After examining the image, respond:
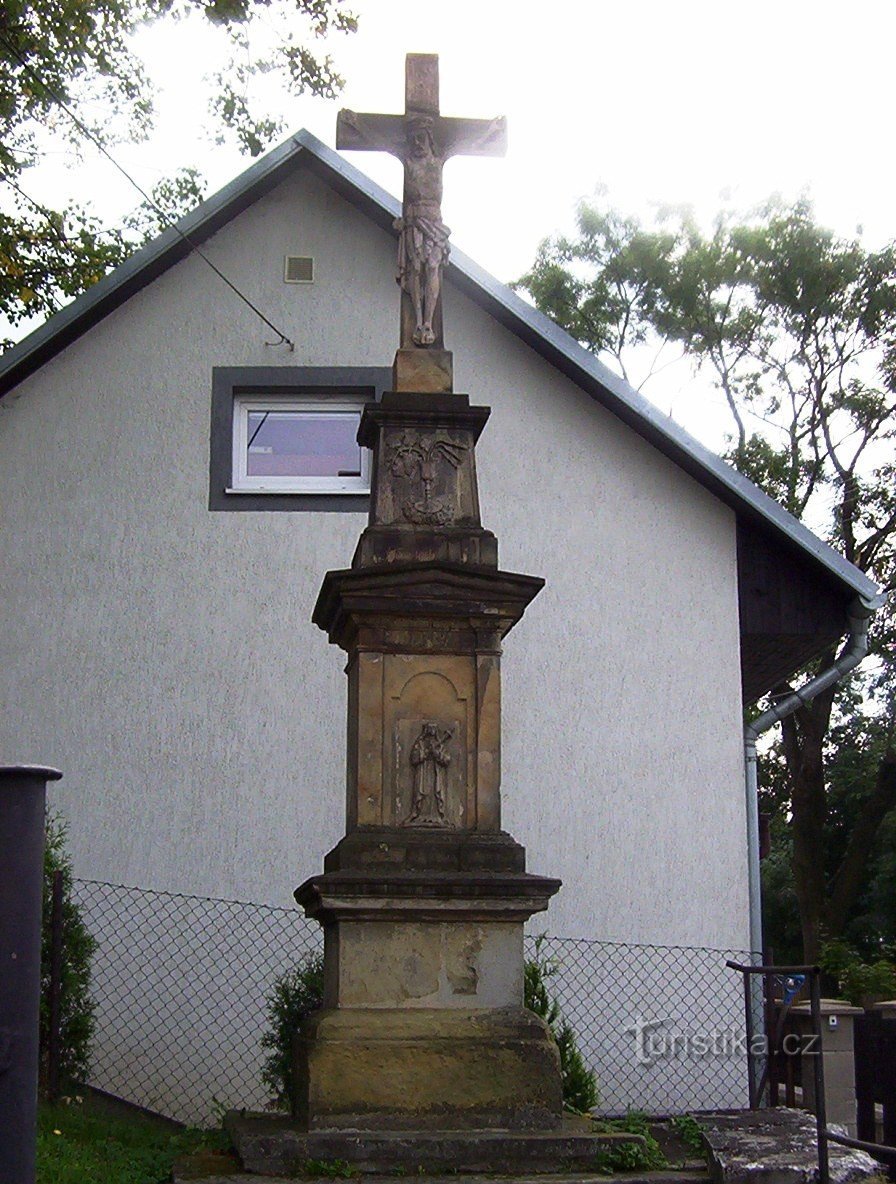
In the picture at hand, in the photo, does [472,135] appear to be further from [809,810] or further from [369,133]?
[809,810]

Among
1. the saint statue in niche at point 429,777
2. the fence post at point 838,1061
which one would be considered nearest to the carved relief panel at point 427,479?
the saint statue in niche at point 429,777

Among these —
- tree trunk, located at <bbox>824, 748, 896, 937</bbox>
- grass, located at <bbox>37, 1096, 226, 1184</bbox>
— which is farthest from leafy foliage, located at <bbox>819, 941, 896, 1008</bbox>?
grass, located at <bbox>37, 1096, 226, 1184</bbox>

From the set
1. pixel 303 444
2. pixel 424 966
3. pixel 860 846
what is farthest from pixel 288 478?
pixel 860 846

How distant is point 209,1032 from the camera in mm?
10203

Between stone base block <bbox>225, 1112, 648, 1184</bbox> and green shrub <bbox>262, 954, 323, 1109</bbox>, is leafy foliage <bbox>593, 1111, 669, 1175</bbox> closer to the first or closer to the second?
stone base block <bbox>225, 1112, 648, 1184</bbox>

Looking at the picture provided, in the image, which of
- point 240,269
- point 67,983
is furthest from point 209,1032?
point 240,269

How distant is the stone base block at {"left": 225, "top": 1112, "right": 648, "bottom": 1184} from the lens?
6.31 meters

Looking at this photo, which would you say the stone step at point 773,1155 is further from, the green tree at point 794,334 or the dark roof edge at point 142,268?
the green tree at point 794,334

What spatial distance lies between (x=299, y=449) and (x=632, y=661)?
2.93 metres

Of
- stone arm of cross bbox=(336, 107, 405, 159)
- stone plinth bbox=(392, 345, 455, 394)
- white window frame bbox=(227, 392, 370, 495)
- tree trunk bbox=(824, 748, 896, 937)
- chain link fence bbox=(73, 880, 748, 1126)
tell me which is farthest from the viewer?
tree trunk bbox=(824, 748, 896, 937)

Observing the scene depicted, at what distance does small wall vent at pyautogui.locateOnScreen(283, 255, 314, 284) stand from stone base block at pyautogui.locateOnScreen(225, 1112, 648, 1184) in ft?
22.2

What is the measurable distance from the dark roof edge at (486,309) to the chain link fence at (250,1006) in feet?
10.0

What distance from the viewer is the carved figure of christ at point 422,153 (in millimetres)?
8070

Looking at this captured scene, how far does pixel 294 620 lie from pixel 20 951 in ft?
27.6
